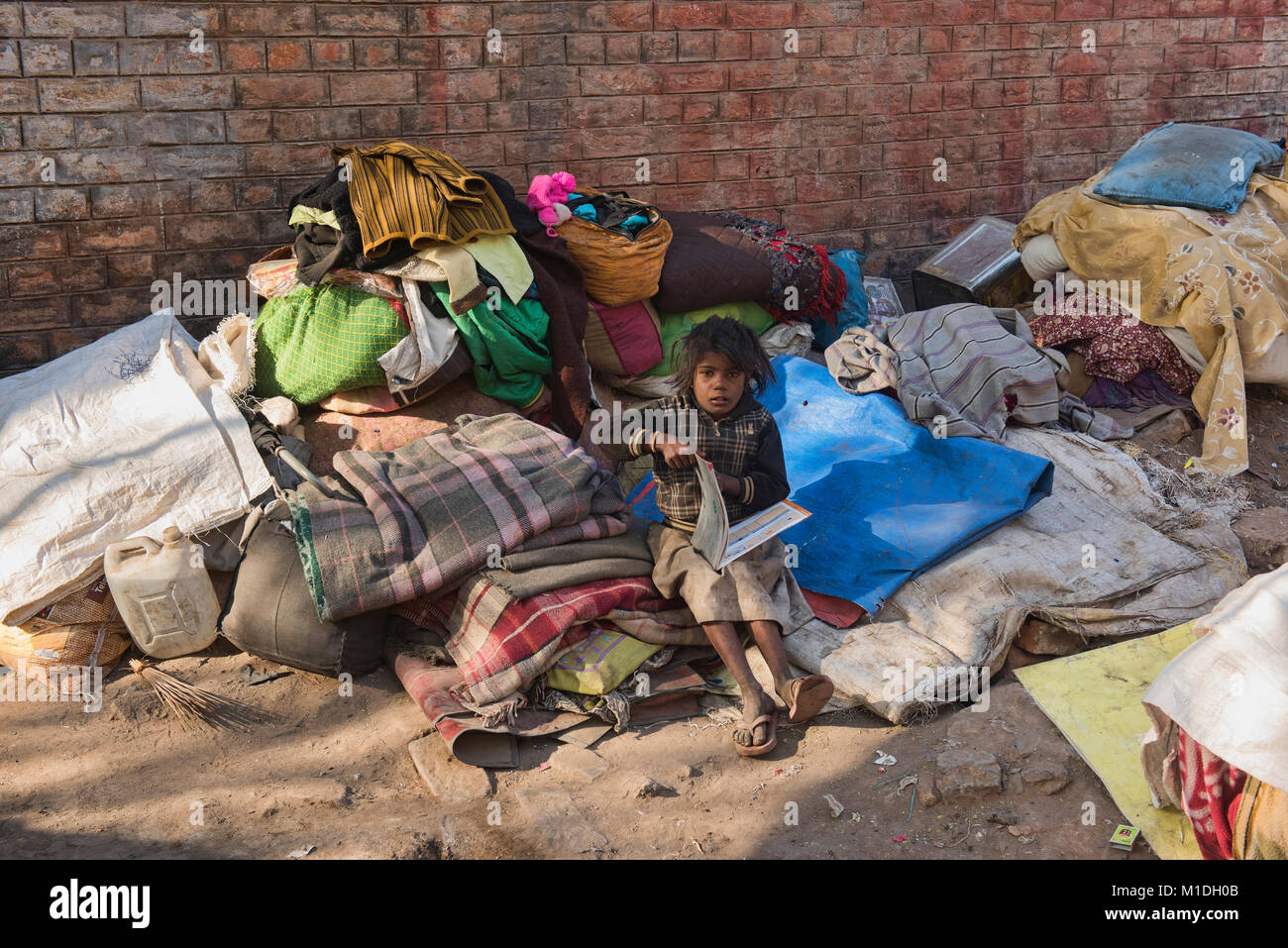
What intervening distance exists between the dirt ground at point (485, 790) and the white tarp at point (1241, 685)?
0.53 metres

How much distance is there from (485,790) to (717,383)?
1419 mm

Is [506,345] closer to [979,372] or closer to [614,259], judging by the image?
[614,259]

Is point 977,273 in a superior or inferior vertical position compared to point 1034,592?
superior

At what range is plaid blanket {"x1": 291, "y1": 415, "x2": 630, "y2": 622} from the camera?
3342mm

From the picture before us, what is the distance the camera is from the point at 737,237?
5.14 metres

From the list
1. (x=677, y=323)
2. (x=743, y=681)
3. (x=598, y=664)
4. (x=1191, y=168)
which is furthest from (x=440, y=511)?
(x=1191, y=168)

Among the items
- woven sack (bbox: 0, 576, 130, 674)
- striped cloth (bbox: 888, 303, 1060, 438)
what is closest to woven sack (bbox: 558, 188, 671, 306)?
striped cloth (bbox: 888, 303, 1060, 438)

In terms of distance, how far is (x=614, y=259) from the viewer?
15.3 ft

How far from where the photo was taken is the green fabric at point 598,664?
3301 millimetres

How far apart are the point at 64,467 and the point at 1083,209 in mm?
A: 4750

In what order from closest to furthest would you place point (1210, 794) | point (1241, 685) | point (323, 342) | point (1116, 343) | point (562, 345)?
point (1241, 685) < point (1210, 794) < point (323, 342) < point (562, 345) < point (1116, 343)

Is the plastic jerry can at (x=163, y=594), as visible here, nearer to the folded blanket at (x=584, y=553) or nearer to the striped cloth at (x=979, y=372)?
the folded blanket at (x=584, y=553)

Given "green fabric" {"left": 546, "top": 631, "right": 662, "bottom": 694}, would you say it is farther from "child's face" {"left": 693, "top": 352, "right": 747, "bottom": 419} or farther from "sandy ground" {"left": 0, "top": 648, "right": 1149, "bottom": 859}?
"child's face" {"left": 693, "top": 352, "right": 747, "bottom": 419}

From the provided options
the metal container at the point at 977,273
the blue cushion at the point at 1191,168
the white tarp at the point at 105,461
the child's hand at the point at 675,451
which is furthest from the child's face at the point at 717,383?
the blue cushion at the point at 1191,168
